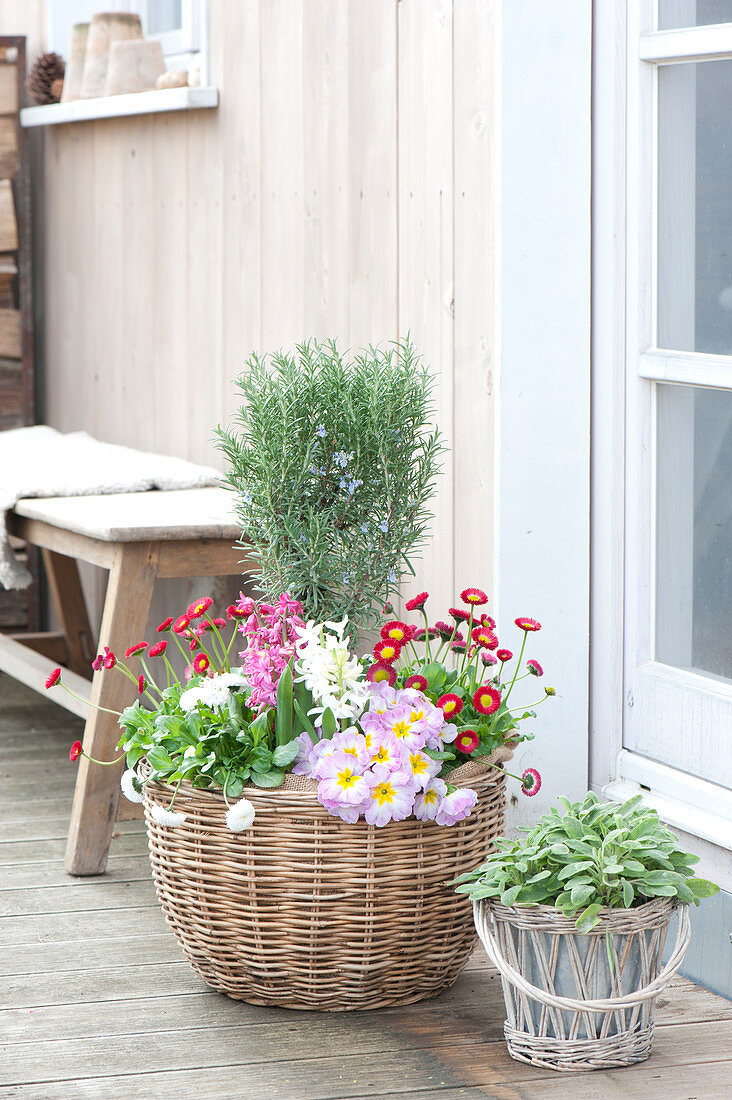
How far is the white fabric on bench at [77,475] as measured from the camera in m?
2.65

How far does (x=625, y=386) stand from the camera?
6.47 ft

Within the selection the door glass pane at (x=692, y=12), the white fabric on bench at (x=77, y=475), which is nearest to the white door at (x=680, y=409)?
the door glass pane at (x=692, y=12)

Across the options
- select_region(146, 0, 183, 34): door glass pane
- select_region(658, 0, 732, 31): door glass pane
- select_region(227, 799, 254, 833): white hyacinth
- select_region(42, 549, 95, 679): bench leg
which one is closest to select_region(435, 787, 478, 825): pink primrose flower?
select_region(227, 799, 254, 833): white hyacinth

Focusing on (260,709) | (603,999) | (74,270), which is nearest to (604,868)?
(603,999)

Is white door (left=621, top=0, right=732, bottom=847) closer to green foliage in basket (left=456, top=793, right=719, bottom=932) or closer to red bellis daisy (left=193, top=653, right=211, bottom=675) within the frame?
green foliage in basket (left=456, top=793, right=719, bottom=932)

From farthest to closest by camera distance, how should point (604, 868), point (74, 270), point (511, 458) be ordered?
point (74, 270), point (511, 458), point (604, 868)

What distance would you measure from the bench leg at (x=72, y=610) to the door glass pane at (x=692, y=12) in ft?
6.89

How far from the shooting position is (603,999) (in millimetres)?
1503

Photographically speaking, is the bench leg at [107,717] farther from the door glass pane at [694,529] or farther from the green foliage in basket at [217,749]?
the door glass pane at [694,529]

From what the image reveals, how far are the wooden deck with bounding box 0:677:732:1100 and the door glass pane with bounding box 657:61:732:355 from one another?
2.83 feet

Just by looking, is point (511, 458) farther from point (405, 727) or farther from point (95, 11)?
point (95, 11)

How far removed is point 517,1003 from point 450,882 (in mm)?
159

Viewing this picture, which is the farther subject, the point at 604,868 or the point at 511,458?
the point at 511,458

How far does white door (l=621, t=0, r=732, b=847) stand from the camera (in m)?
1.80
